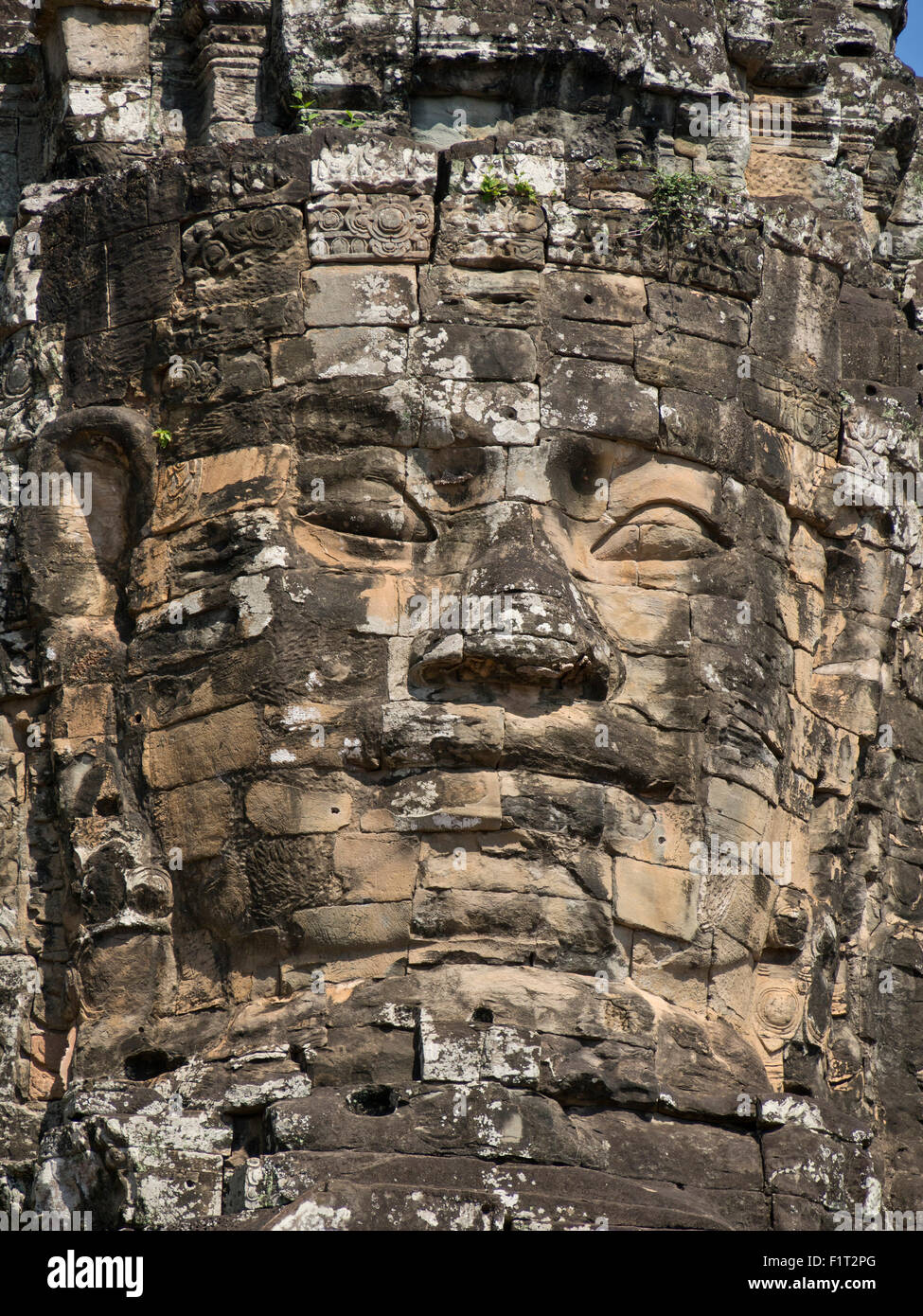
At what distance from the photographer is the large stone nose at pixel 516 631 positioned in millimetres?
17250

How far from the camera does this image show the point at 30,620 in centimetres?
1842

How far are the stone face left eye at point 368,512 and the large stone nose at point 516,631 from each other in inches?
18.7

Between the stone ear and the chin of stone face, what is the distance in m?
0.02

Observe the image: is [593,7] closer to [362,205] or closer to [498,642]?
[362,205]

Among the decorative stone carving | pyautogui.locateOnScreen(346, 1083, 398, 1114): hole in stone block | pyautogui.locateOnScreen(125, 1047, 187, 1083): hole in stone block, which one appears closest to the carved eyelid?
the decorative stone carving

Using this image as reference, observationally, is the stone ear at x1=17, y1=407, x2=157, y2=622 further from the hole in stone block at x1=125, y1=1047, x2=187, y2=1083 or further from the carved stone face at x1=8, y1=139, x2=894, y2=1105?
the hole in stone block at x1=125, y1=1047, x2=187, y2=1083

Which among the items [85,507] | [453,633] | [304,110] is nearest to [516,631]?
[453,633]

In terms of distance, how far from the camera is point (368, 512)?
58.4 ft

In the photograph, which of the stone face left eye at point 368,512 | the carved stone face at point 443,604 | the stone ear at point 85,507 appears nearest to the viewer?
the carved stone face at point 443,604

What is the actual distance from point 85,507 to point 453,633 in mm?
2491

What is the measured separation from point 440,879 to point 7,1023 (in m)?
2.72

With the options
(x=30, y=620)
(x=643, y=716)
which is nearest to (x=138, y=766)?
(x=30, y=620)

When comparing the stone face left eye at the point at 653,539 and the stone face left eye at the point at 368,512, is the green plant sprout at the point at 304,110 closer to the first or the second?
the stone face left eye at the point at 368,512

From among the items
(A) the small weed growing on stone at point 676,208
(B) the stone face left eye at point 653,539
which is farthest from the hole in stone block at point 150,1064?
(A) the small weed growing on stone at point 676,208
